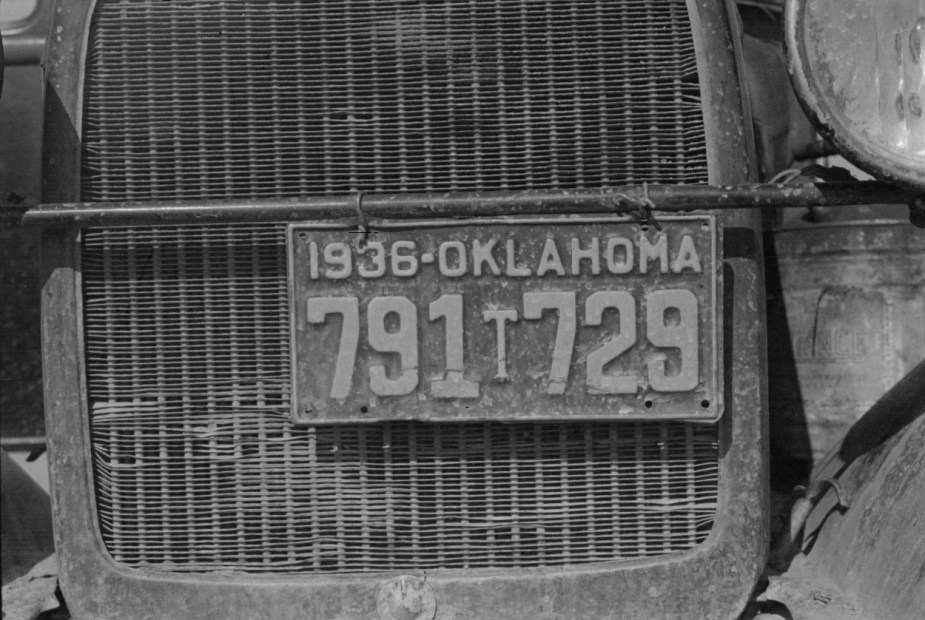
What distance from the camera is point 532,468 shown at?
2.08 metres

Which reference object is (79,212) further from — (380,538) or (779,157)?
(779,157)

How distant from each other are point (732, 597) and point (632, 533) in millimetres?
208

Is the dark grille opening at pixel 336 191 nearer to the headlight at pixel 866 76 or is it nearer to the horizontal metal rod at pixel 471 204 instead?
the horizontal metal rod at pixel 471 204

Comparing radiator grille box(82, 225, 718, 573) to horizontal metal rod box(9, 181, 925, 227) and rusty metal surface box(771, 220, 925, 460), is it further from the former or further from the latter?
rusty metal surface box(771, 220, 925, 460)

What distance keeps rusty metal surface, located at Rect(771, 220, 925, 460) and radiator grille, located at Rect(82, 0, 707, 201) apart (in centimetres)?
94

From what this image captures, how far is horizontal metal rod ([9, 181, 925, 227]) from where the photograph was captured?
195cm

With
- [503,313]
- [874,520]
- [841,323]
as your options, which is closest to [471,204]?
[503,313]

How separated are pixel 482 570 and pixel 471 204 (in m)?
0.66

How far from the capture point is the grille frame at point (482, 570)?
81.1 inches

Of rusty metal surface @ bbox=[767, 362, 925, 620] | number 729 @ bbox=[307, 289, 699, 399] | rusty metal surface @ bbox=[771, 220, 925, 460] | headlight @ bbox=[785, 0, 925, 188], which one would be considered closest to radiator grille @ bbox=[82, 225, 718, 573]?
number 729 @ bbox=[307, 289, 699, 399]

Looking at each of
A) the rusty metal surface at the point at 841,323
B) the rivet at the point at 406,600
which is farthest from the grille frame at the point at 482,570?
the rusty metal surface at the point at 841,323

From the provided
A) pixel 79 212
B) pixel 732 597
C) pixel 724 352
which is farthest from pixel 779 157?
pixel 79 212

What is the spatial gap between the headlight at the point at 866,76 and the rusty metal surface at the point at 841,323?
952 mm

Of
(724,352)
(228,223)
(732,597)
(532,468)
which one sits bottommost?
(732,597)
